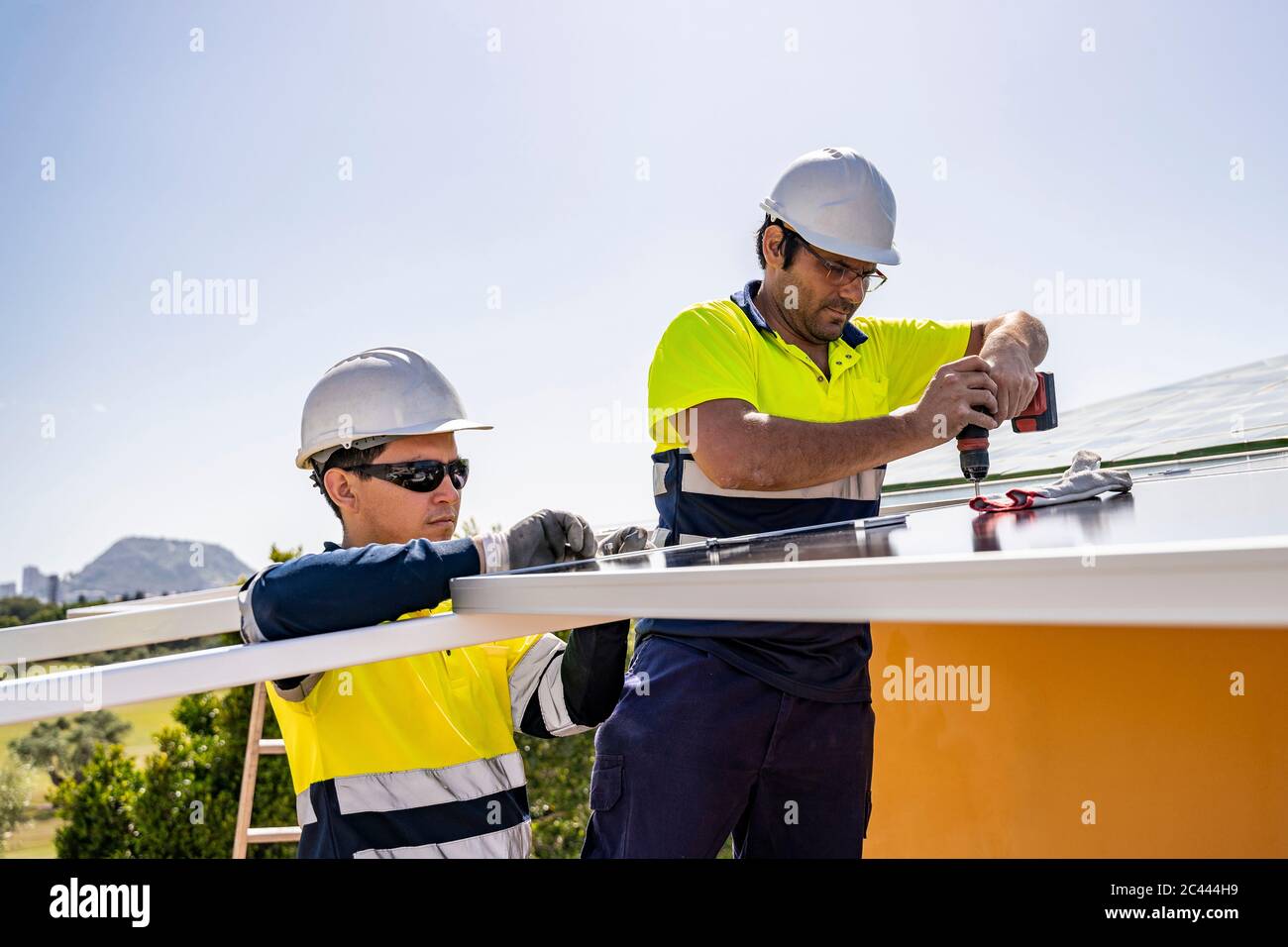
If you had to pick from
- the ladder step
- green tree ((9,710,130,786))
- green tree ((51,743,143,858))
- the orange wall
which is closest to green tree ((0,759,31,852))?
green tree ((9,710,130,786))

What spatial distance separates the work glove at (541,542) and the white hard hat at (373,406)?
631 mm

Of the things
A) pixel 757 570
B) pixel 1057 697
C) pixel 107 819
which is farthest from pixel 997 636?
pixel 107 819

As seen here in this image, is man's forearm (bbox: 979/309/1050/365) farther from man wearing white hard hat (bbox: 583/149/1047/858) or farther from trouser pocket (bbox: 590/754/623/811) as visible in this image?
trouser pocket (bbox: 590/754/623/811)

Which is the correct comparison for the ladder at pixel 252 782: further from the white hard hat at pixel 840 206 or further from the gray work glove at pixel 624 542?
the gray work glove at pixel 624 542

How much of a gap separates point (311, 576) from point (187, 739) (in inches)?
437

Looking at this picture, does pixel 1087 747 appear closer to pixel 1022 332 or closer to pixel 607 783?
pixel 1022 332

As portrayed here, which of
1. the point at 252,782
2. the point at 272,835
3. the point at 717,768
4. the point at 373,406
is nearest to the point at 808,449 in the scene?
the point at 717,768

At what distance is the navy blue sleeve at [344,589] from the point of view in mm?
1824

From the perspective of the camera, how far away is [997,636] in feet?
11.4

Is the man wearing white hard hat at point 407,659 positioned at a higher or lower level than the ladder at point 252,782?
higher

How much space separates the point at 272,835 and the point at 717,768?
6460 millimetres

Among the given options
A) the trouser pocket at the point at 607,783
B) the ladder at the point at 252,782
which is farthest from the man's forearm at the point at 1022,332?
the ladder at the point at 252,782
